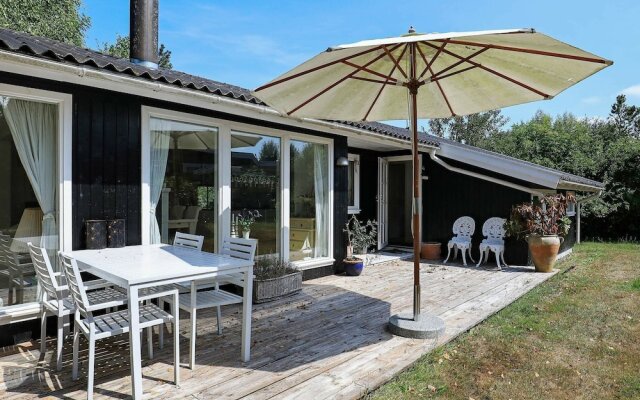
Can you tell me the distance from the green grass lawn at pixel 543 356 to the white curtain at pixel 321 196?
9.04 feet

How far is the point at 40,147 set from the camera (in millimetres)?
3480

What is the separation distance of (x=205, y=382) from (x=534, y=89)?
11.5 feet

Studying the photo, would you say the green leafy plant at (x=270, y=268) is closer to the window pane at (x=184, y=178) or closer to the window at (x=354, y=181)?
the window pane at (x=184, y=178)

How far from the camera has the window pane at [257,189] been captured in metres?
4.99

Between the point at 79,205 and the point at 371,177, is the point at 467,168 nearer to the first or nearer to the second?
the point at 371,177

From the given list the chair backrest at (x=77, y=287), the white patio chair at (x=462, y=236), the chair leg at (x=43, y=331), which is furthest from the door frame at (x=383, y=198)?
the chair backrest at (x=77, y=287)

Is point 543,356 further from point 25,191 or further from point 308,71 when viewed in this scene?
point 25,191

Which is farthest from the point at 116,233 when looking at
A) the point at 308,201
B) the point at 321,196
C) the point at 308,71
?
the point at 321,196

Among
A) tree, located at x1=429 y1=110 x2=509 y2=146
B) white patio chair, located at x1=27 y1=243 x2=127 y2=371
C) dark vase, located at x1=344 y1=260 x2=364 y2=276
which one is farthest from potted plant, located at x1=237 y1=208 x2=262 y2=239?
tree, located at x1=429 y1=110 x2=509 y2=146

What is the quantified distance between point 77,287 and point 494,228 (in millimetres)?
7001

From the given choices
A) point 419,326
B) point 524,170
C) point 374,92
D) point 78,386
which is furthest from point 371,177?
point 78,386

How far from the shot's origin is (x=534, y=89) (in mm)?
3445

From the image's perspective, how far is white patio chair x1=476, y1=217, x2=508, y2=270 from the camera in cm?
719

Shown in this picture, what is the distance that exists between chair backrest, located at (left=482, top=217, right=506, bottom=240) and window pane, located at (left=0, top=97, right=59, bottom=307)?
6.89 m
